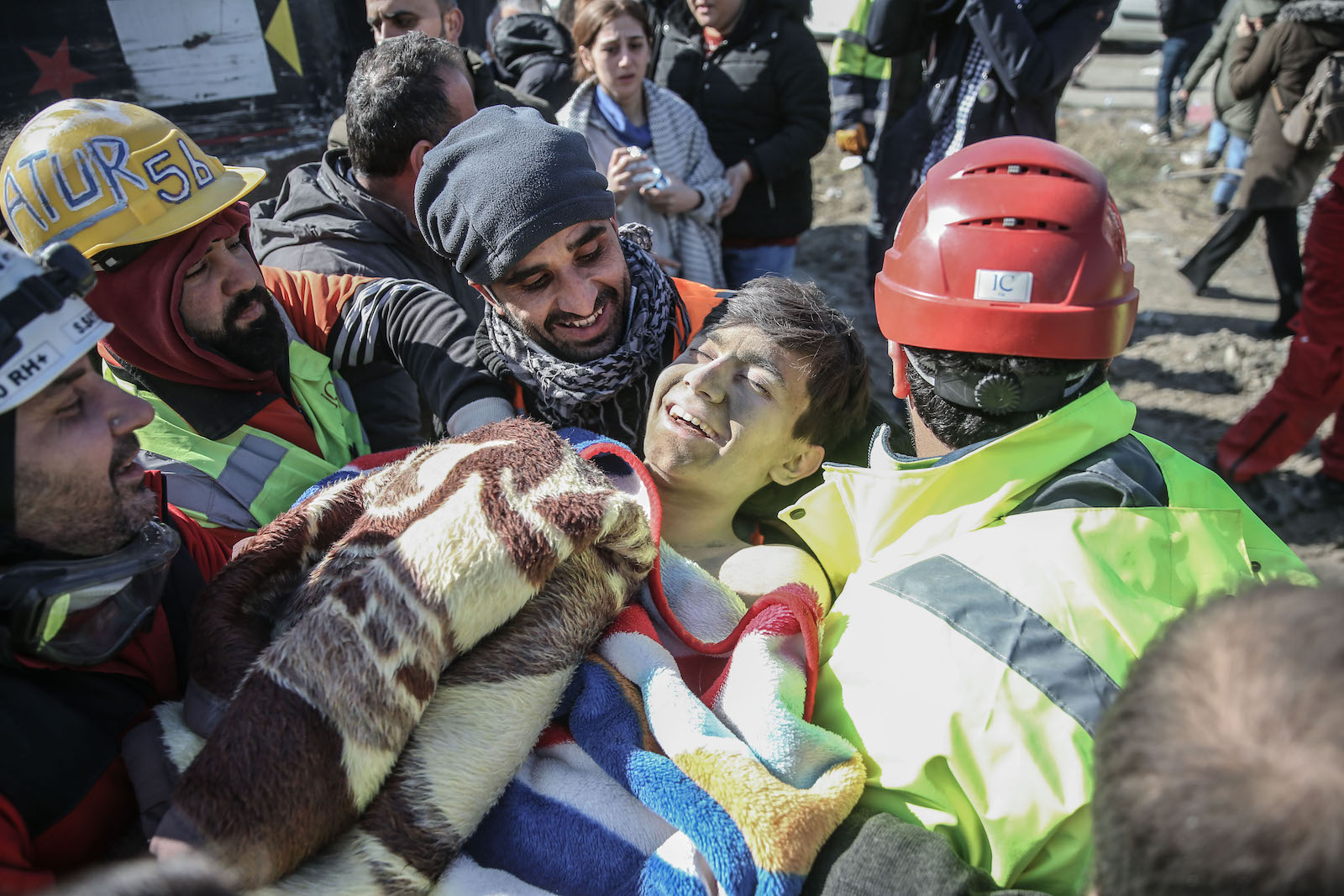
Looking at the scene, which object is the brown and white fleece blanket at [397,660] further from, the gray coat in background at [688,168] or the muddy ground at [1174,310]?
the muddy ground at [1174,310]

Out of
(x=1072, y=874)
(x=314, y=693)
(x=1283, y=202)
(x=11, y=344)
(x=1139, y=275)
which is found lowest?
(x=1139, y=275)

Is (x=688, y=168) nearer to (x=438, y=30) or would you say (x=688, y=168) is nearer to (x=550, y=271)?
(x=438, y=30)

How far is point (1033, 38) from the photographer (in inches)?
147

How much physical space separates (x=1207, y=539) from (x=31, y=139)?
7.75 feet

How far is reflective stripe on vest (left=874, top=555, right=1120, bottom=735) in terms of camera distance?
3.87 ft

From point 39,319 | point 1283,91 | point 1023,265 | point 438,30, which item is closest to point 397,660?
point 39,319

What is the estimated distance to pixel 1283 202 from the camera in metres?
5.20

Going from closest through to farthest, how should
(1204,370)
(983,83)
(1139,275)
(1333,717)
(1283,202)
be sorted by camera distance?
(1333,717), (983,83), (1283,202), (1204,370), (1139,275)

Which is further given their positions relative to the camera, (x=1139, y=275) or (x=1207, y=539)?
(x=1139, y=275)

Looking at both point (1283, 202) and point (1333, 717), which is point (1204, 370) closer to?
point (1283, 202)

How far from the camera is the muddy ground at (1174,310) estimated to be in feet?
15.1

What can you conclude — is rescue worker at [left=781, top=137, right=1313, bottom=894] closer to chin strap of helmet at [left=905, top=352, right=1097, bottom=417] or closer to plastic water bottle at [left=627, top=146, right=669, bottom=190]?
chin strap of helmet at [left=905, top=352, right=1097, bottom=417]

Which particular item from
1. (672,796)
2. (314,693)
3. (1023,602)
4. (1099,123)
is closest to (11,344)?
(314,693)

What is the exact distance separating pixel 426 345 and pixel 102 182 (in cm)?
76
